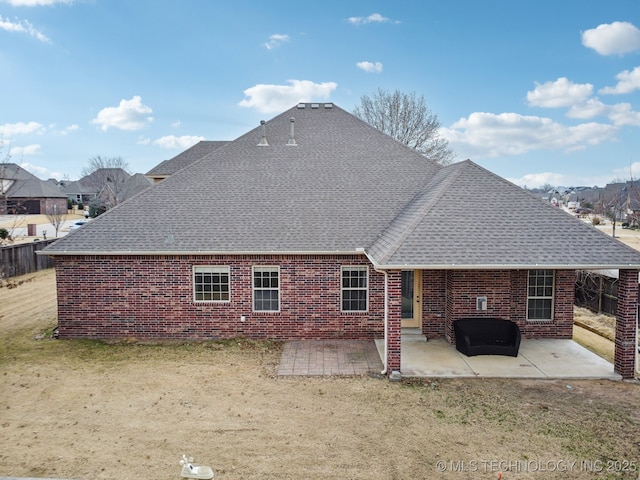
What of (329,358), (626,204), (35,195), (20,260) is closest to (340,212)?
(329,358)

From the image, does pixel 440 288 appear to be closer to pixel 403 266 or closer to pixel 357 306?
pixel 357 306

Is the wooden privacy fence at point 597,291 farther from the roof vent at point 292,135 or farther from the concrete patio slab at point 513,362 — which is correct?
the roof vent at point 292,135

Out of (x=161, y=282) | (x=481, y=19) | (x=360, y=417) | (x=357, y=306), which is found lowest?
(x=360, y=417)

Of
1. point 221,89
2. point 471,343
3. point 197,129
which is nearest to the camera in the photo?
point 471,343

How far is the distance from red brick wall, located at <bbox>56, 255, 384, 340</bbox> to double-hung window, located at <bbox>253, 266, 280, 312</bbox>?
5.8 inches

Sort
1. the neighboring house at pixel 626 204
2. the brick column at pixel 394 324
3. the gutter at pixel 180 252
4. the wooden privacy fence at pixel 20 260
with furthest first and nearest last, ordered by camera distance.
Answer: the neighboring house at pixel 626 204 < the wooden privacy fence at pixel 20 260 < the gutter at pixel 180 252 < the brick column at pixel 394 324

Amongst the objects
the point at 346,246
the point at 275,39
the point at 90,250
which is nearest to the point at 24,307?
the point at 90,250

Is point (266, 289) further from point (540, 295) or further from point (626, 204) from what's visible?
point (626, 204)

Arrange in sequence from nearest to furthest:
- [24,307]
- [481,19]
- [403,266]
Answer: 1. [403,266]
2. [24,307]
3. [481,19]

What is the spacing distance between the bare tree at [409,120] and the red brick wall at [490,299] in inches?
953

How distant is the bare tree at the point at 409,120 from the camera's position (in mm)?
34719

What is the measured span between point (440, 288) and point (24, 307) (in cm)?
1532

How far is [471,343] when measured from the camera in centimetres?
1091

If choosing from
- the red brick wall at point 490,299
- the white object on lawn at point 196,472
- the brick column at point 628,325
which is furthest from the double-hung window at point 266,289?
the brick column at point 628,325
